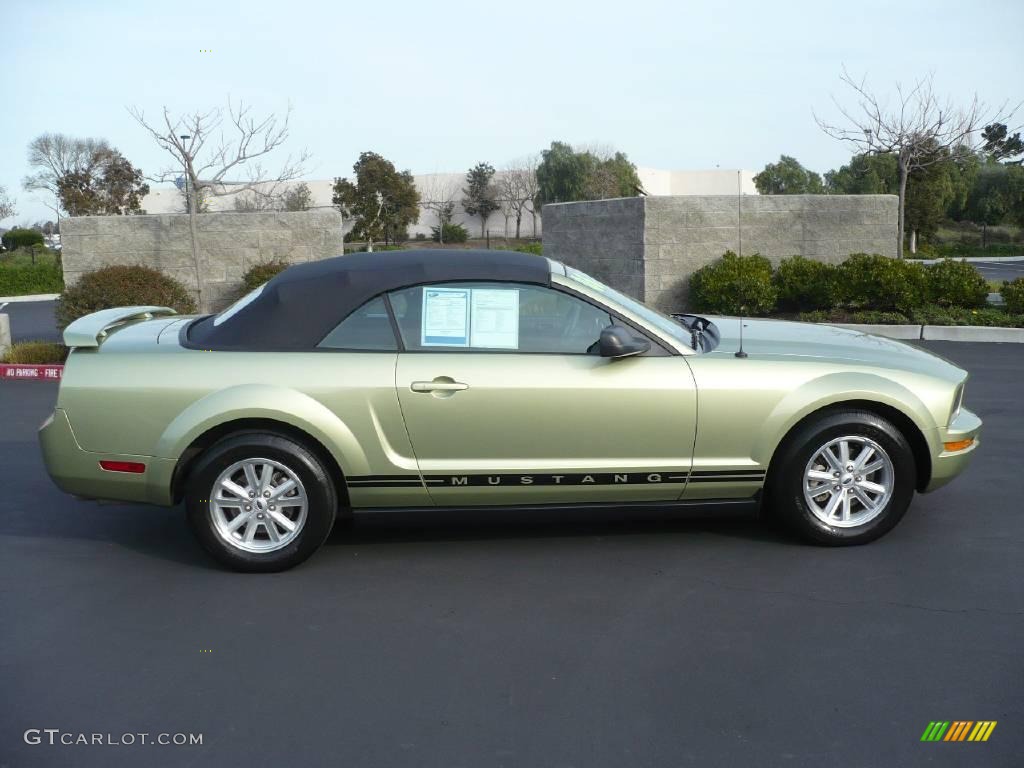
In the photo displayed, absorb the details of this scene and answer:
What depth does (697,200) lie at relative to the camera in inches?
659

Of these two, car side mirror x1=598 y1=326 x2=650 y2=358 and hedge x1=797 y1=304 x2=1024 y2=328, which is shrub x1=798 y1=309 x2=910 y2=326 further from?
car side mirror x1=598 y1=326 x2=650 y2=358

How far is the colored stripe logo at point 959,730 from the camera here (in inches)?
139

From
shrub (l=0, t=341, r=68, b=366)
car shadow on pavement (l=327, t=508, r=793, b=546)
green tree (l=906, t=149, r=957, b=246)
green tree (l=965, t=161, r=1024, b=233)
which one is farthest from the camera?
green tree (l=965, t=161, r=1024, b=233)

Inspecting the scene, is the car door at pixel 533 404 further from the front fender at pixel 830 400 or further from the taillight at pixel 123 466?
the taillight at pixel 123 466

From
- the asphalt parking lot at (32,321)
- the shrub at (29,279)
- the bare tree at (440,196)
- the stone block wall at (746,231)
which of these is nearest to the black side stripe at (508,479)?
the asphalt parking lot at (32,321)

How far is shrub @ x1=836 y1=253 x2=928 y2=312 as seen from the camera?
1522 cm

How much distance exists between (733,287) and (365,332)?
1154 cm

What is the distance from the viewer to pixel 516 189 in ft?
186

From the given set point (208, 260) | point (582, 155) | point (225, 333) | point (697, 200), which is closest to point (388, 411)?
point (225, 333)

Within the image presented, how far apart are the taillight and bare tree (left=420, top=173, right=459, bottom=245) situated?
51286 mm

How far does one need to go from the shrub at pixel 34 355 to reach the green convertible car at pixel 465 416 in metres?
7.94

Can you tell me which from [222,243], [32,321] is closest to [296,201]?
[32,321]

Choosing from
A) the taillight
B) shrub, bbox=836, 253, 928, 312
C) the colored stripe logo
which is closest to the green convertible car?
the taillight

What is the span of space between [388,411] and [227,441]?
86 cm
